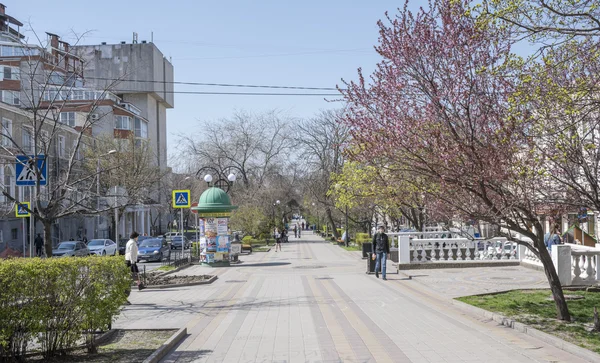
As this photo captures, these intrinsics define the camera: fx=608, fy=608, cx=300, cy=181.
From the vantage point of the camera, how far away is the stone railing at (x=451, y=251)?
A: 21.3 meters

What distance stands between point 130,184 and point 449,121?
3368 centimetres

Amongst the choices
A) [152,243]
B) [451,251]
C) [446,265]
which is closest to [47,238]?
[446,265]

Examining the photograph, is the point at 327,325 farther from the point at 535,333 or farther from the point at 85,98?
the point at 85,98

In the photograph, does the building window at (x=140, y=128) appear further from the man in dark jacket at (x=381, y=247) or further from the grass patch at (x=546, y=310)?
the grass patch at (x=546, y=310)

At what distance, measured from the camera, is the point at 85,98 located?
156 feet

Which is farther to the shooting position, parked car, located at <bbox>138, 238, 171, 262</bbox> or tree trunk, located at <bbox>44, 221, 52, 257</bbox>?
parked car, located at <bbox>138, 238, 171, 262</bbox>

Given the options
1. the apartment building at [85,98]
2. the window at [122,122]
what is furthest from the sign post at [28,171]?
the window at [122,122]

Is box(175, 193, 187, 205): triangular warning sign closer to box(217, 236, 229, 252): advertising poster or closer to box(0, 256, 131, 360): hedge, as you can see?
box(217, 236, 229, 252): advertising poster

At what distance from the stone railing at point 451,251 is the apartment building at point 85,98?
9.58 metres

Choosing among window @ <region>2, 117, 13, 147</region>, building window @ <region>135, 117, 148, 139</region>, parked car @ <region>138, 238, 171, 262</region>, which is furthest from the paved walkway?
building window @ <region>135, 117, 148, 139</region>

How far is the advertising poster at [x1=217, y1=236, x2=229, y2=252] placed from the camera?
27703mm

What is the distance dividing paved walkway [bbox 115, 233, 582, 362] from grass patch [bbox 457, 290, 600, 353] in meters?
0.45

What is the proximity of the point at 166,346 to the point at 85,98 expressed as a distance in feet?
139

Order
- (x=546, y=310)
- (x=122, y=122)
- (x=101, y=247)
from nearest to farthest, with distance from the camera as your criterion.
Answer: (x=546, y=310), (x=101, y=247), (x=122, y=122)
